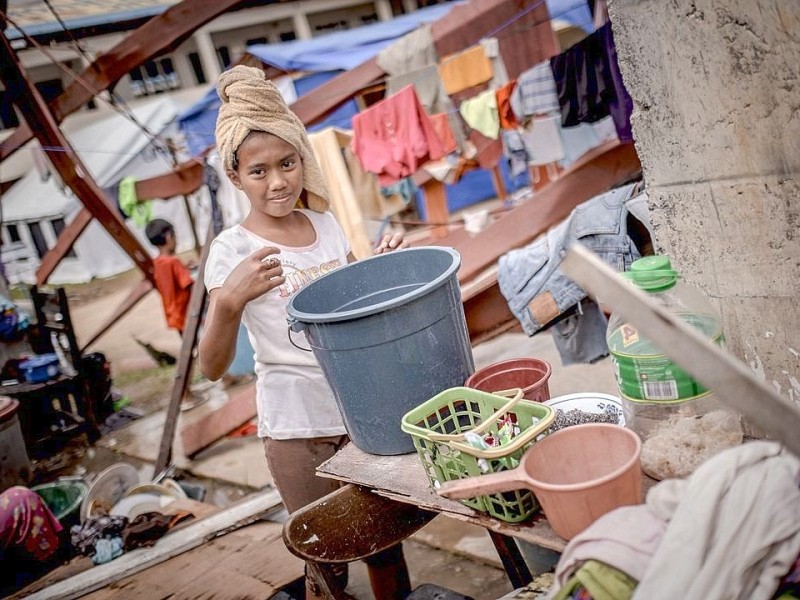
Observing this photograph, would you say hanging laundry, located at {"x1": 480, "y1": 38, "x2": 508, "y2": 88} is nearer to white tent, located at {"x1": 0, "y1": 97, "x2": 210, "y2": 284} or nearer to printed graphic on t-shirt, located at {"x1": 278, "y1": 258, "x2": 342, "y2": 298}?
printed graphic on t-shirt, located at {"x1": 278, "y1": 258, "x2": 342, "y2": 298}

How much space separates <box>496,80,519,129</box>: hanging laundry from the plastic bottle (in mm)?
4143

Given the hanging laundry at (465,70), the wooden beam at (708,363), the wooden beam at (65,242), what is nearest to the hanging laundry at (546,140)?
the hanging laundry at (465,70)

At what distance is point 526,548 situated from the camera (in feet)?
6.06

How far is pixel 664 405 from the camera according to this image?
1320mm

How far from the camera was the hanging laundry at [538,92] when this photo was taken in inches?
180

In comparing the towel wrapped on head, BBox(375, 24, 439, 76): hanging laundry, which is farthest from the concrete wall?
BBox(375, 24, 439, 76): hanging laundry

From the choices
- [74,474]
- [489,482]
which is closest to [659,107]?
[489,482]

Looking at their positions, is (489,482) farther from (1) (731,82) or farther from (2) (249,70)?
(2) (249,70)

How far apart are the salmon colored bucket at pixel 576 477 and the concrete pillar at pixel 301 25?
18645 millimetres

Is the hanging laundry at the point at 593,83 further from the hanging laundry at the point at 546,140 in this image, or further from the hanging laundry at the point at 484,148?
the hanging laundry at the point at 546,140

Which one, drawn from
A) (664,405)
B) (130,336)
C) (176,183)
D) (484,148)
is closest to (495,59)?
(484,148)

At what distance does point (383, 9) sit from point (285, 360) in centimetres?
1974

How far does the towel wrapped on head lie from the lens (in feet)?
6.19

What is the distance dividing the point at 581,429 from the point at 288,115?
1383 mm
